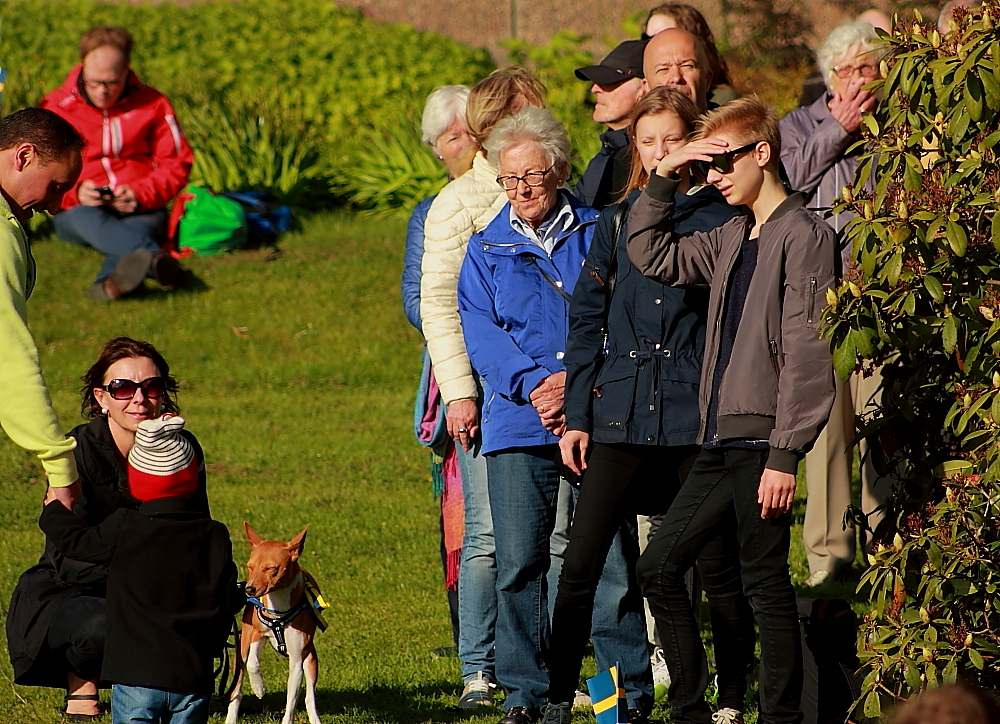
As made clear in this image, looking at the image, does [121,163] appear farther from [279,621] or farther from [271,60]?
[279,621]

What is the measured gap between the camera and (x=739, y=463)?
3990 mm

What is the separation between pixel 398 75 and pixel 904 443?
10.5m

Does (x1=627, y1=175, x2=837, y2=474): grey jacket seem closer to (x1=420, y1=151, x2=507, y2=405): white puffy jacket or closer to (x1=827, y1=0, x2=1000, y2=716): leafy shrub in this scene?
(x1=827, y1=0, x2=1000, y2=716): leafy shrub

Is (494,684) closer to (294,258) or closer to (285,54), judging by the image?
(294,258)

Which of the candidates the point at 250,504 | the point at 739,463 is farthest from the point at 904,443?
the point at 250,504

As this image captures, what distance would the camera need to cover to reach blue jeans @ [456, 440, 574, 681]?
496 centimetres

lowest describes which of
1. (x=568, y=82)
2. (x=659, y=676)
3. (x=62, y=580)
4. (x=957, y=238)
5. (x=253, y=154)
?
(x=659, y=676)

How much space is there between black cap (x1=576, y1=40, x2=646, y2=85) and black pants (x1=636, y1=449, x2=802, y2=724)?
2.02m

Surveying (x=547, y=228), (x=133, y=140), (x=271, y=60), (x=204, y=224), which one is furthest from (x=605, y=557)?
(x=271, y=60)

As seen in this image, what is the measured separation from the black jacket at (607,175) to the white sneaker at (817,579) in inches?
83.5

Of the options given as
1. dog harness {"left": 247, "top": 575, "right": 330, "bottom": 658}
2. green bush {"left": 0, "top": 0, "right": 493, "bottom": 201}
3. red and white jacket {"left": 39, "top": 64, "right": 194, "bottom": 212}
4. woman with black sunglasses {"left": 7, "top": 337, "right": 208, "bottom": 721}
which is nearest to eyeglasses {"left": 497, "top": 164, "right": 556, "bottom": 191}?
woman with black sunglasses {"left": 7, "top": 337, "right": 208, "bottom": 721}

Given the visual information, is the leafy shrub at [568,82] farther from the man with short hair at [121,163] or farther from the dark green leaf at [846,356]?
the dark green leaf at [846,356]

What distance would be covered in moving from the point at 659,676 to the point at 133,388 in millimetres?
2249

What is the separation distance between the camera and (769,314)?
155 inches
